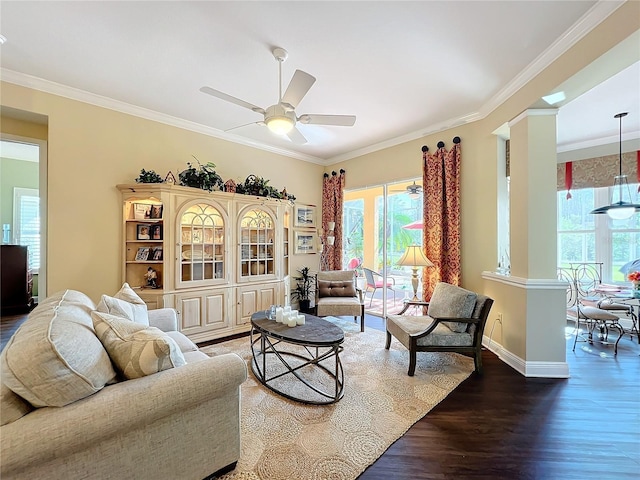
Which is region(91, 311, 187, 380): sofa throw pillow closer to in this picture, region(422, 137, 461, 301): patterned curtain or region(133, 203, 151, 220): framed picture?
region(133, 203, 151, 220): framed picture

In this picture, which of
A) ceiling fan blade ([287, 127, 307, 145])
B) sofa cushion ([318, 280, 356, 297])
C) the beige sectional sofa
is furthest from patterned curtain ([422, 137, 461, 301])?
the beige sectional sofa

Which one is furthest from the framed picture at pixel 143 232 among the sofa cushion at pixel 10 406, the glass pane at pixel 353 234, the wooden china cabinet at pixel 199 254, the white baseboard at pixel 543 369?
the white baseboard at pixel 543 369

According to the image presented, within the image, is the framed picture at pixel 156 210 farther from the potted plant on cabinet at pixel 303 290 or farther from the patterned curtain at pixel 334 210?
the patterned curtain at pixel 334 210

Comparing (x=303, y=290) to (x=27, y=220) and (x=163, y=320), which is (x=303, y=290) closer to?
(x=163, y=320)

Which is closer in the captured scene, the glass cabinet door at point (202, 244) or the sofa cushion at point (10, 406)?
the sofa cushion at point (10, 406)

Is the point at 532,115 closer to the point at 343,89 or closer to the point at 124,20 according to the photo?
the point at 343,89

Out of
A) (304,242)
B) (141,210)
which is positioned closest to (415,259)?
(304,242)

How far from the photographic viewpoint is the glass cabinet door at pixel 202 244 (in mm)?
3738

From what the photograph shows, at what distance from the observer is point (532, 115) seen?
3020 mm

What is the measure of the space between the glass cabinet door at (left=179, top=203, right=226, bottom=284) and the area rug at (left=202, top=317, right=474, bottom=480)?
52.0 inches

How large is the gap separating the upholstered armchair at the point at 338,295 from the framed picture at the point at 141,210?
107 inches

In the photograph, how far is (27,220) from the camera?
237 inches

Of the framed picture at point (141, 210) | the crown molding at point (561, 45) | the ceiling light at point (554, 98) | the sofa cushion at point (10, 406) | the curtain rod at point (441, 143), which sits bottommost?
the sofa cushion at point (10, 406)

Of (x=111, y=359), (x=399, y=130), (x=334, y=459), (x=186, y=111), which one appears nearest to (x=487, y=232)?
(x=399, y=130)
